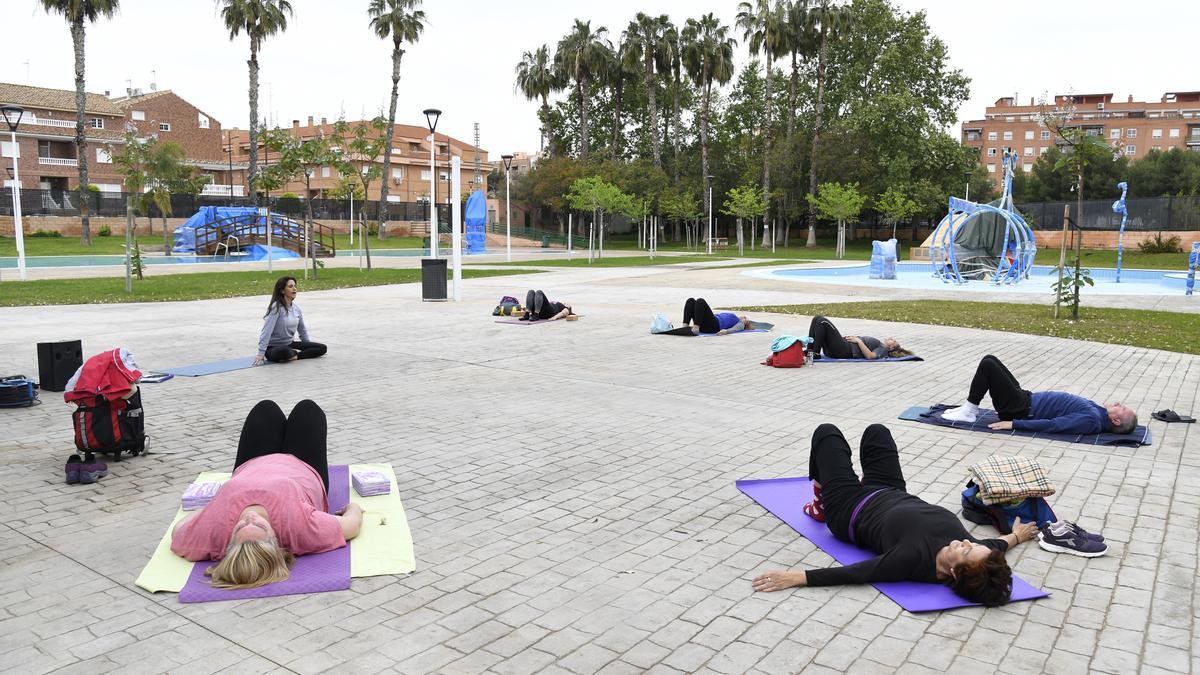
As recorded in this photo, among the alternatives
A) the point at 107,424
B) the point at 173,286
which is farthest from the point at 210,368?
the point at 173,286

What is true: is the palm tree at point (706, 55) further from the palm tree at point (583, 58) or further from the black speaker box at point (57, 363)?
the black speaker box at point (57, 363)

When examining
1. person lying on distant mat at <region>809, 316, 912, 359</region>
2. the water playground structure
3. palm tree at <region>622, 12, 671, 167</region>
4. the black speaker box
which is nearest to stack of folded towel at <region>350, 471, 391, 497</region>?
the black speaker box

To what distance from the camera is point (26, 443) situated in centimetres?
685

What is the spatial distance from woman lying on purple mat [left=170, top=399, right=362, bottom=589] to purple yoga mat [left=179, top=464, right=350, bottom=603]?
0.04 metres

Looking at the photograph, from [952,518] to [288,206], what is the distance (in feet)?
204

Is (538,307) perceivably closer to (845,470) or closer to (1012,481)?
(845,470)

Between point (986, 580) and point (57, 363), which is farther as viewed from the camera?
point (57, 363)

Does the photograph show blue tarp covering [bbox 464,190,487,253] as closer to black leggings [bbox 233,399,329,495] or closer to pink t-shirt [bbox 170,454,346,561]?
black leggings [bbox 233,399,329,495]

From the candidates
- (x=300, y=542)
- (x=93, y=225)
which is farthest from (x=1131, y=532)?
(x=93, y=225)

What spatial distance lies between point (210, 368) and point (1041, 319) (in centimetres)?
1371

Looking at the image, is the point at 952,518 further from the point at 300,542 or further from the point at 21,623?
the point at 21,623

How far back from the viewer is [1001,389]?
7.16 m

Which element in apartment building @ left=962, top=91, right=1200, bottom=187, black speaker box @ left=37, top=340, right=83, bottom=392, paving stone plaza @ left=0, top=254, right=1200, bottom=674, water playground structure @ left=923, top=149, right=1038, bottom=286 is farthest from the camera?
apartment building @ left=962, top=91, right=1200, bottom=187

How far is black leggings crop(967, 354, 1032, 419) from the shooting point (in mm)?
7113
